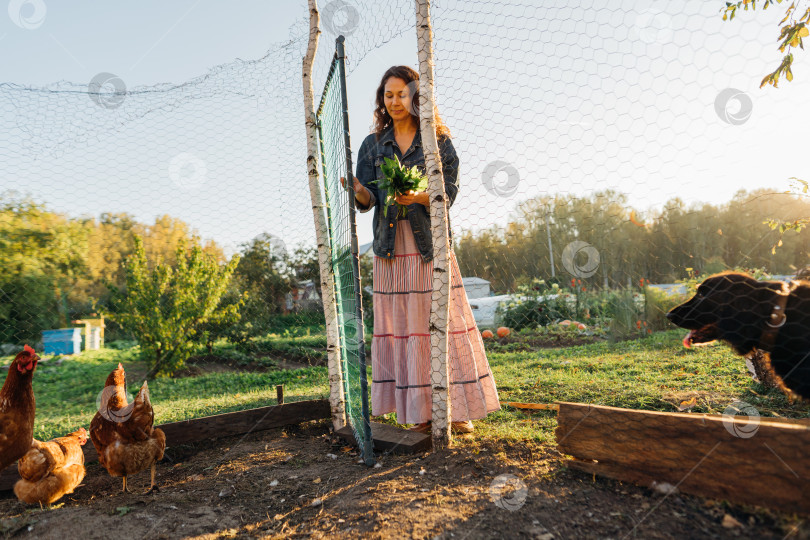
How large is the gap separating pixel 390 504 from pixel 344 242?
1.54 m

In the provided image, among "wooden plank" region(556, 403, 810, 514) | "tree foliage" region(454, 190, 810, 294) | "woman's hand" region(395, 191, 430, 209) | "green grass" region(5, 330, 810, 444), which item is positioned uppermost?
"woman's hand" region(395, 191, 430, 209)

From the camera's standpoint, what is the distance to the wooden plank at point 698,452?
1395mm

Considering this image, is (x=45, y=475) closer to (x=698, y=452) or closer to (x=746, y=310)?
(x=698, y=452)

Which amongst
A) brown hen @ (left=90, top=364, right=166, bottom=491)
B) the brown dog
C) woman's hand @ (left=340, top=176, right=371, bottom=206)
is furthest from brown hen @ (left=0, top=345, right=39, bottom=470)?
the brown dog

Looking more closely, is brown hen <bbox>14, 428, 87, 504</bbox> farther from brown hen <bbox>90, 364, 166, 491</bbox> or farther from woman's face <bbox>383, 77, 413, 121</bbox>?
woman's face <bbox>383, 77, 413, 121</bbox>

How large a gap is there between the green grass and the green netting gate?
2.73 ft

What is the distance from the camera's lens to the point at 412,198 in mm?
2602

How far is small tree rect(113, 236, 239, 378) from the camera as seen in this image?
303 inches

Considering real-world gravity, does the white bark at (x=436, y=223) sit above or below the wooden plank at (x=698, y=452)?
above

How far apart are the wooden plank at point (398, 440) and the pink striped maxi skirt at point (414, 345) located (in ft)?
0.29

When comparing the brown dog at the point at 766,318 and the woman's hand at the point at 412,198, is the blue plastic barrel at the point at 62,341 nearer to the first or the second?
the woman's hand at the point at 412,198

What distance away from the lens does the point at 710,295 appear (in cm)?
227

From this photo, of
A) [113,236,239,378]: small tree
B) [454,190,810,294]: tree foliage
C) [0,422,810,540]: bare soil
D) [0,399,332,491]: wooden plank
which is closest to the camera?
[0,422,810,540]: bare soil

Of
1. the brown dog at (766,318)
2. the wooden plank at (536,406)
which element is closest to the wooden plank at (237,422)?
the wooden plank at (536,406)
